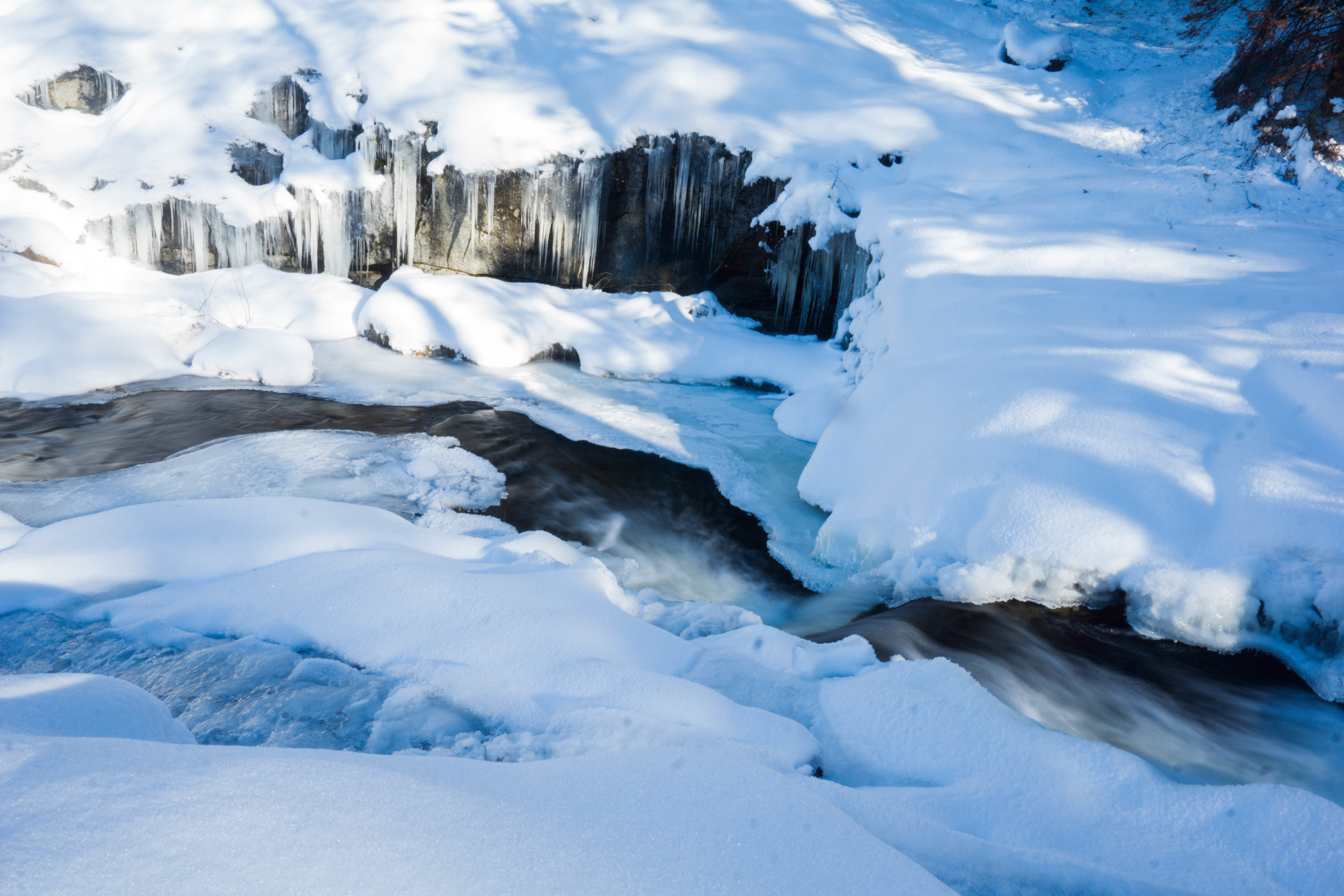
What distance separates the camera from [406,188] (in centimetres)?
881

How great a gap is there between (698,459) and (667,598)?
2.04 metres

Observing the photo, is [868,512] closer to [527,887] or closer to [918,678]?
[918,678]

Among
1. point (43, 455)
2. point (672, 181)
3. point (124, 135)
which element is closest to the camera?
point (43, 455)

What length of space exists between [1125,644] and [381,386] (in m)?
6.05

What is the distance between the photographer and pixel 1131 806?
1.81 metres

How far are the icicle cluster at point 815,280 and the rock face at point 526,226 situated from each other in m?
0.02

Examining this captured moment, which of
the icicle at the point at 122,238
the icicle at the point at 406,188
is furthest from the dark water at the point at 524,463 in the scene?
the icicle at the point at 122,238

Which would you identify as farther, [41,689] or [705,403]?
[705,403]

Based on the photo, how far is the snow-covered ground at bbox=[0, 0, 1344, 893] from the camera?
140cm

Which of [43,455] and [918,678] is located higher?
[918,678]

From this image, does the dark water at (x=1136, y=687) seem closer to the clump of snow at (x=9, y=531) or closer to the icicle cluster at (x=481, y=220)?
the clump of snow at (x=9, y=531)

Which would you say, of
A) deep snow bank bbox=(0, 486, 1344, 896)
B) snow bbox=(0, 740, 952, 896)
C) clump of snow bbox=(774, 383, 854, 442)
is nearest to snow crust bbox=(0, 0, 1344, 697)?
clump of snow bbox=(774, 383, 854, 442)

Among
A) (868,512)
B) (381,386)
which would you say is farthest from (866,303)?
(381,386)

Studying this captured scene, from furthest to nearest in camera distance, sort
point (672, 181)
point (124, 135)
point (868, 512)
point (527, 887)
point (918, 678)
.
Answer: point (124, 135) < point (672, 181) < point (868, 512) < point (918, 678) < point (527, 887)
